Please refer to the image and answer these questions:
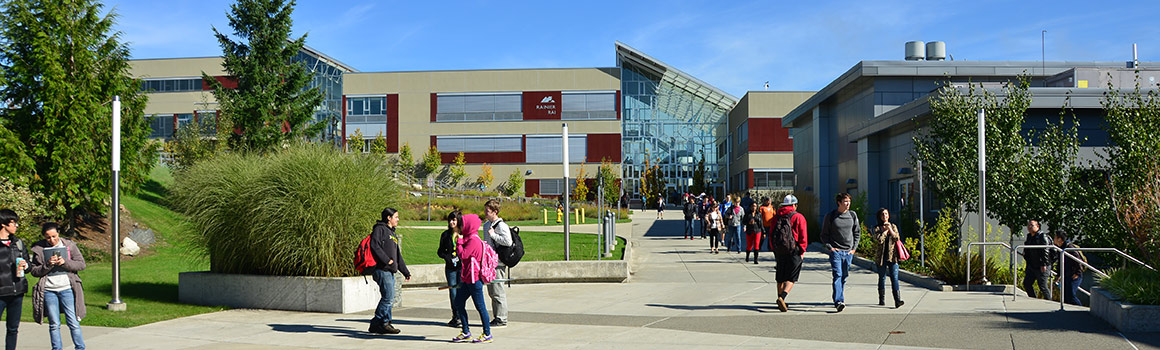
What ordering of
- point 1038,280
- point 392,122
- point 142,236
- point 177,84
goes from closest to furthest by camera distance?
point 1038,280, point 142,236, point 392,122, point 177,84

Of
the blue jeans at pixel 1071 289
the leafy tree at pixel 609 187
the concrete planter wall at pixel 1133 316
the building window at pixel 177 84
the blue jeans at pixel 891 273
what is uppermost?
the building window at pixel 177 84

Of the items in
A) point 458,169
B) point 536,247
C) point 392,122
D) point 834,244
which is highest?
point 392,122

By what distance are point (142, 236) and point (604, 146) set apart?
49156mm

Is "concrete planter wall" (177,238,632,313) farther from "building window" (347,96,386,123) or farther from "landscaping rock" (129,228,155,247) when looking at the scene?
"building window" (347,96,386,123)

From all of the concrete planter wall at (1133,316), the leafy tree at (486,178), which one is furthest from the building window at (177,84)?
the concrete planter wall at (1133,316)

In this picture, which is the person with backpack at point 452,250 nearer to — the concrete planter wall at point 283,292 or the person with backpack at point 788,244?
the concrete planter wall at point 283,292

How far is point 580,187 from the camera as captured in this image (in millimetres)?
59375

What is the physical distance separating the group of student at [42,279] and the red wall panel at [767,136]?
188 ft

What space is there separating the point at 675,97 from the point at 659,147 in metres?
4.42

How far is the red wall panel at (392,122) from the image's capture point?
70.9 meters

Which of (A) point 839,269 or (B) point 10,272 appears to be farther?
(A) point 839,269

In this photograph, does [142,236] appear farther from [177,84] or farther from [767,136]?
[177,84]

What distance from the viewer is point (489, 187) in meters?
69.6

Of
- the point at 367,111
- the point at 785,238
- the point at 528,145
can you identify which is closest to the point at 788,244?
the point at 785,238
